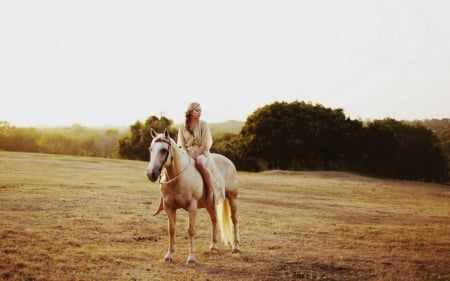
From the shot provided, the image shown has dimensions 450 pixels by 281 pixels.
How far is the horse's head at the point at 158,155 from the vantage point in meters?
7.96

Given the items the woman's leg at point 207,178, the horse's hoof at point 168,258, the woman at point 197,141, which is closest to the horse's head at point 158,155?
the woman's leg at point 207,178

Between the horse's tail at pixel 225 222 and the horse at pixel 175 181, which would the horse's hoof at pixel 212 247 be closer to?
the horse's tail at pixel 225 222

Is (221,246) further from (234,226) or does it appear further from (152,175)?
(152,175)

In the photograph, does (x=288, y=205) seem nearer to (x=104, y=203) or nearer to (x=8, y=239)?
(x=104, y=203)

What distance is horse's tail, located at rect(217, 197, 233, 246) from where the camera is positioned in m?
10.5

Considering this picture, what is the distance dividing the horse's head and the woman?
3.60 feet

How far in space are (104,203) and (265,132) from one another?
87.9 ft

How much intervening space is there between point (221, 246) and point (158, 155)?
3487 millimetres

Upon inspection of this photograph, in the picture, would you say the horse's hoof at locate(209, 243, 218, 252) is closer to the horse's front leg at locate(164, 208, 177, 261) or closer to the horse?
the horse

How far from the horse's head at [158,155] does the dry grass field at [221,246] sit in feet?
5.63

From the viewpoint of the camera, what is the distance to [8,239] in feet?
32.1

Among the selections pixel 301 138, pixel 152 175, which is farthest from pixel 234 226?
pixel 301 138

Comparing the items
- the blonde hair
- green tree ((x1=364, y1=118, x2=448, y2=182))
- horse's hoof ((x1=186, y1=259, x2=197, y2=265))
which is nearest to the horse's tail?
horse's hoof ((x1=186, y1=259, x2=197, y2=265))

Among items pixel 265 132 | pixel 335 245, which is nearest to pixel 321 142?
pixel 265 132
